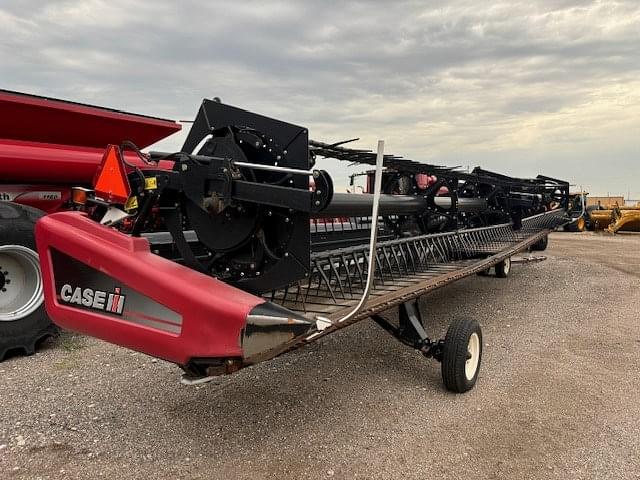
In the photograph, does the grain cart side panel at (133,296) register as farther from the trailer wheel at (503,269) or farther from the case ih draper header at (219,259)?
the trailer wheel at (503,269)

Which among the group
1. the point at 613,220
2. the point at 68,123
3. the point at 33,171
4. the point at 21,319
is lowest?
the point at 21,319

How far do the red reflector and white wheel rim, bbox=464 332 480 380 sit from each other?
8.21 ft

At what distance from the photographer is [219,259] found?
3047 millimetres

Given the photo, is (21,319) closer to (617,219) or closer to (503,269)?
(503,269)

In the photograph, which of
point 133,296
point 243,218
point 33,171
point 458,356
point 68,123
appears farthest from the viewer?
point 68,123

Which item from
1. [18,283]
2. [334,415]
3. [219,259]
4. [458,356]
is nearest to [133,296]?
[219,259]

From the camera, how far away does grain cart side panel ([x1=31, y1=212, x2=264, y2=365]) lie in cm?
227

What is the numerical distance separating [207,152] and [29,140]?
277 cm

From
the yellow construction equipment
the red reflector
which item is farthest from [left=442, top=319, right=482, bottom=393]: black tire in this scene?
the yellow construction equipment

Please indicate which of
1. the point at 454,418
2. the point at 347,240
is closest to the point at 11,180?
the point at 347,240

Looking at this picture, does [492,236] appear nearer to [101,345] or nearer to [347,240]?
[347,240]

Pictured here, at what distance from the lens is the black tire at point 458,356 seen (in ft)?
11.8

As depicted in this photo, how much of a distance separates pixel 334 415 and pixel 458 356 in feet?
3.09

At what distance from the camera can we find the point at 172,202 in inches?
120
